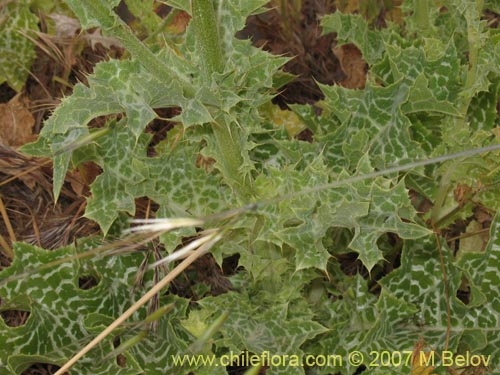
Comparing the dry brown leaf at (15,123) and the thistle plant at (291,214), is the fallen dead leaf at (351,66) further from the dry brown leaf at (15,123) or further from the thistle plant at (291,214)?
the dry brown leaf at (15,123)

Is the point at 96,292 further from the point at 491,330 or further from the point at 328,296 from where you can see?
the point at 491,330

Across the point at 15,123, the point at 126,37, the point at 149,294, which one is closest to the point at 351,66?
the point at 15,123

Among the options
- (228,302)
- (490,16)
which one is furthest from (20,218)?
(490,16)

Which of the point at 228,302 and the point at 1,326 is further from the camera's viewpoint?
the point at 228,302

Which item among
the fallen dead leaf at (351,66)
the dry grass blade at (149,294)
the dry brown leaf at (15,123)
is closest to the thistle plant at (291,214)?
the dry grass blade at (149,294)

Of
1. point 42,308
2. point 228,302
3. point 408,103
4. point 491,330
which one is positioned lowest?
point 491,330

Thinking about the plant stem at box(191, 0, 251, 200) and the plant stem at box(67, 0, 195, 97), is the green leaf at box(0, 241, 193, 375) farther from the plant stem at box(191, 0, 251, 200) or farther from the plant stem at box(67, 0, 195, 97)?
the plant stem at box(67, 0, 195, 97)

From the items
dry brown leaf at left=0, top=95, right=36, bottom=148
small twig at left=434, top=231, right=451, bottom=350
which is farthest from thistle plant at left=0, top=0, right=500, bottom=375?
dry brown leaf at left=0, top=95, right=36, bottom=148
